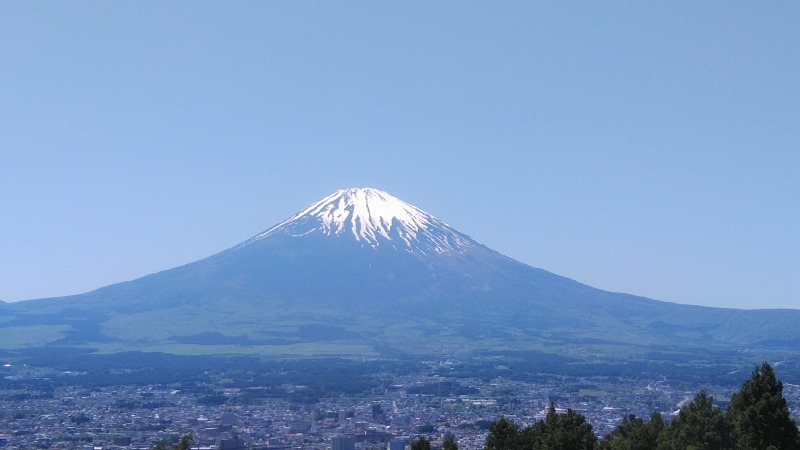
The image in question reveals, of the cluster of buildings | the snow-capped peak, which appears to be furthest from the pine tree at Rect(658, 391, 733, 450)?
the snow-capped peak

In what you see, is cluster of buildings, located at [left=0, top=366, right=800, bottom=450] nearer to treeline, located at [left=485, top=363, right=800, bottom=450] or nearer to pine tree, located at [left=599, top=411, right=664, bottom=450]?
pine tree, located at [left=599, top=411, right=664, bottom=450]

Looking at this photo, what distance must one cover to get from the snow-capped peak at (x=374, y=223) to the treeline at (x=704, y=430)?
131m

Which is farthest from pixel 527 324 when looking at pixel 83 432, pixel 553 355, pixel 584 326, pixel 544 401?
pixel 83 432

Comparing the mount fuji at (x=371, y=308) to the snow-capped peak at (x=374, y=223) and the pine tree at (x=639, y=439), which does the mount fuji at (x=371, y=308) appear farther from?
the pine tree at (x=639, y=439)

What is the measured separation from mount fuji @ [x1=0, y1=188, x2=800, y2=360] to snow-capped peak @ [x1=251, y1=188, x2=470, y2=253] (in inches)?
11.1

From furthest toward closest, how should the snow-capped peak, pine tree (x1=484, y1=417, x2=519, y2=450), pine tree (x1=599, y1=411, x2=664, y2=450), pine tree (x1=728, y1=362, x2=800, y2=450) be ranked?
the snow-capped peak < pine tree (x1=599, y1=411, x2=664, y2=450) < pine tree (x1=484, y1=417, x2=519, y2=450) < pine tree (x1=728, y1=362, x2=800, y2=450)

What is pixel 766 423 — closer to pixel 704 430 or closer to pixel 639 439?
pixel 704 430

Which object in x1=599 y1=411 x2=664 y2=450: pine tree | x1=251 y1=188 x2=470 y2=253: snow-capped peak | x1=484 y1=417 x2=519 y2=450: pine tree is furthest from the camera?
x1=251 y1=188 x2=470 y2=253: snow-capped peak

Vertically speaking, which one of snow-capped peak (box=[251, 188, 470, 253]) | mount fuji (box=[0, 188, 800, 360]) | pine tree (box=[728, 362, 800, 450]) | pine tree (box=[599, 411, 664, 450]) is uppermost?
snow-capped peak (box=[251, 188, 470, 253])

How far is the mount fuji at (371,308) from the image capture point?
115m

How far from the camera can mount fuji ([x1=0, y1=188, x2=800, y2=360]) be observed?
114625 mm

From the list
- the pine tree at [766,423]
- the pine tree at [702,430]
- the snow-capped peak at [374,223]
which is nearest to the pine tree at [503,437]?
the pine tree at [702,430]

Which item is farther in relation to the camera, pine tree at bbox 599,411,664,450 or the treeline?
pine tree at bbox 599,411,664,450

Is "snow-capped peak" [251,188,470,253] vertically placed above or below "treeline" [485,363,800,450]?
above
